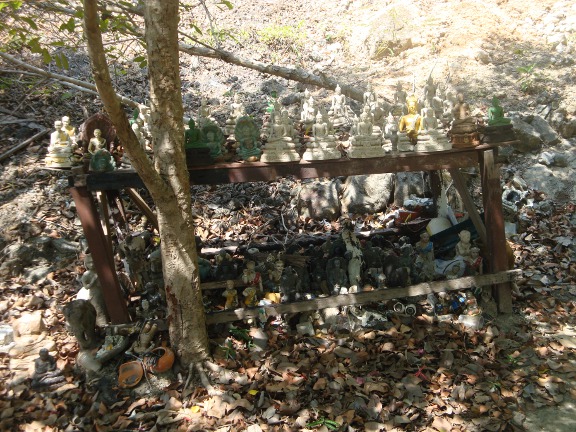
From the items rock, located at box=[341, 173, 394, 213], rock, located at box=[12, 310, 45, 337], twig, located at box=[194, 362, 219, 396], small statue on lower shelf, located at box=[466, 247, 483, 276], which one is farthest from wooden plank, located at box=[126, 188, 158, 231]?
small statue on lower shelf, located at box=[466, 247, 483, 276]

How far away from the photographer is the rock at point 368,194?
687 cm

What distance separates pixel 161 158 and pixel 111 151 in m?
1.13

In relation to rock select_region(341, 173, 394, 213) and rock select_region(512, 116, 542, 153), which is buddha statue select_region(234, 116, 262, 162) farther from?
rock select_region(512, 116, 542, 153)

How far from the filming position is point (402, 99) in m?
4.79

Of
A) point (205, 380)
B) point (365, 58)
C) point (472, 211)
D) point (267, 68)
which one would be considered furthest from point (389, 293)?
point (365, 58)

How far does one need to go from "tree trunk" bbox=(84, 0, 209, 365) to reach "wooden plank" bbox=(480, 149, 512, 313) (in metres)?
2.82

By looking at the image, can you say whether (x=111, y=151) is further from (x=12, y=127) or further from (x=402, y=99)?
(x=12, y=127)

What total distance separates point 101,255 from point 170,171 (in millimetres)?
1207

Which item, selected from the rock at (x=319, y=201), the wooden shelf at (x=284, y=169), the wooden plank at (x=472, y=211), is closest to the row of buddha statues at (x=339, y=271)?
the wooden plank at (x=472, y=211)

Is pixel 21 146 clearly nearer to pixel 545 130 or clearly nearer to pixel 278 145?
pixel 278 145

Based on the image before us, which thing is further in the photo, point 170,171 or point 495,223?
point 495,223

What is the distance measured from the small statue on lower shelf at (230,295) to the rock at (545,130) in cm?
604

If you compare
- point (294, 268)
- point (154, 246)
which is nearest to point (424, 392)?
point (294, 268)

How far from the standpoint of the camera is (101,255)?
4121mm
